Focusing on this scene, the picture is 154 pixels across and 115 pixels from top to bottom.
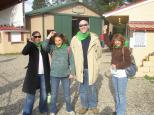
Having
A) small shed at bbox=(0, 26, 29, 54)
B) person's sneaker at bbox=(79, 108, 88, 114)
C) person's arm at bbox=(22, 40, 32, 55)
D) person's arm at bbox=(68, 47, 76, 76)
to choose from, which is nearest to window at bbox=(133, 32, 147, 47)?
person's sneaker at bbox=(79, 108, 88, 114)

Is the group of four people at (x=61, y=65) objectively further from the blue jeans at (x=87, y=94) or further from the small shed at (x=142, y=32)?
the small shed at (x=142, y=32)

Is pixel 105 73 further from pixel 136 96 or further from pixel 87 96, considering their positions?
pixel 87 96

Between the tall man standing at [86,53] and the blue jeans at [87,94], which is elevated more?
the tall man standing at [86,53]

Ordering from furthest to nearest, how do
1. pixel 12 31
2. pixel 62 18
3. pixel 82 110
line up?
1. pixel 62 18
2. pixel 12 31
3. pixel 82 110

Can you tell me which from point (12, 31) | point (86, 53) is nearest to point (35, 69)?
point (86, 53)

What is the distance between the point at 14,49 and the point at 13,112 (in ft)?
53.8

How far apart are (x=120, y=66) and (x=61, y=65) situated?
1143 mm

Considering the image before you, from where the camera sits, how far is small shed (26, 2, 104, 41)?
25.3 meters

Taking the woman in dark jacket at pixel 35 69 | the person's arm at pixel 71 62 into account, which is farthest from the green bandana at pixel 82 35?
the woman in dark jacket at pixel 35 69

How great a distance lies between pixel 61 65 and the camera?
575 cm

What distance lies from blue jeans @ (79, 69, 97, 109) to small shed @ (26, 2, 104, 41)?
1817 cm

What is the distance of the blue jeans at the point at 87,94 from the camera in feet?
20.1

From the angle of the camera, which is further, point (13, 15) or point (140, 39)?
point (13, 15)

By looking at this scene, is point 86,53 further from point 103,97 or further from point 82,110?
point 103,97
